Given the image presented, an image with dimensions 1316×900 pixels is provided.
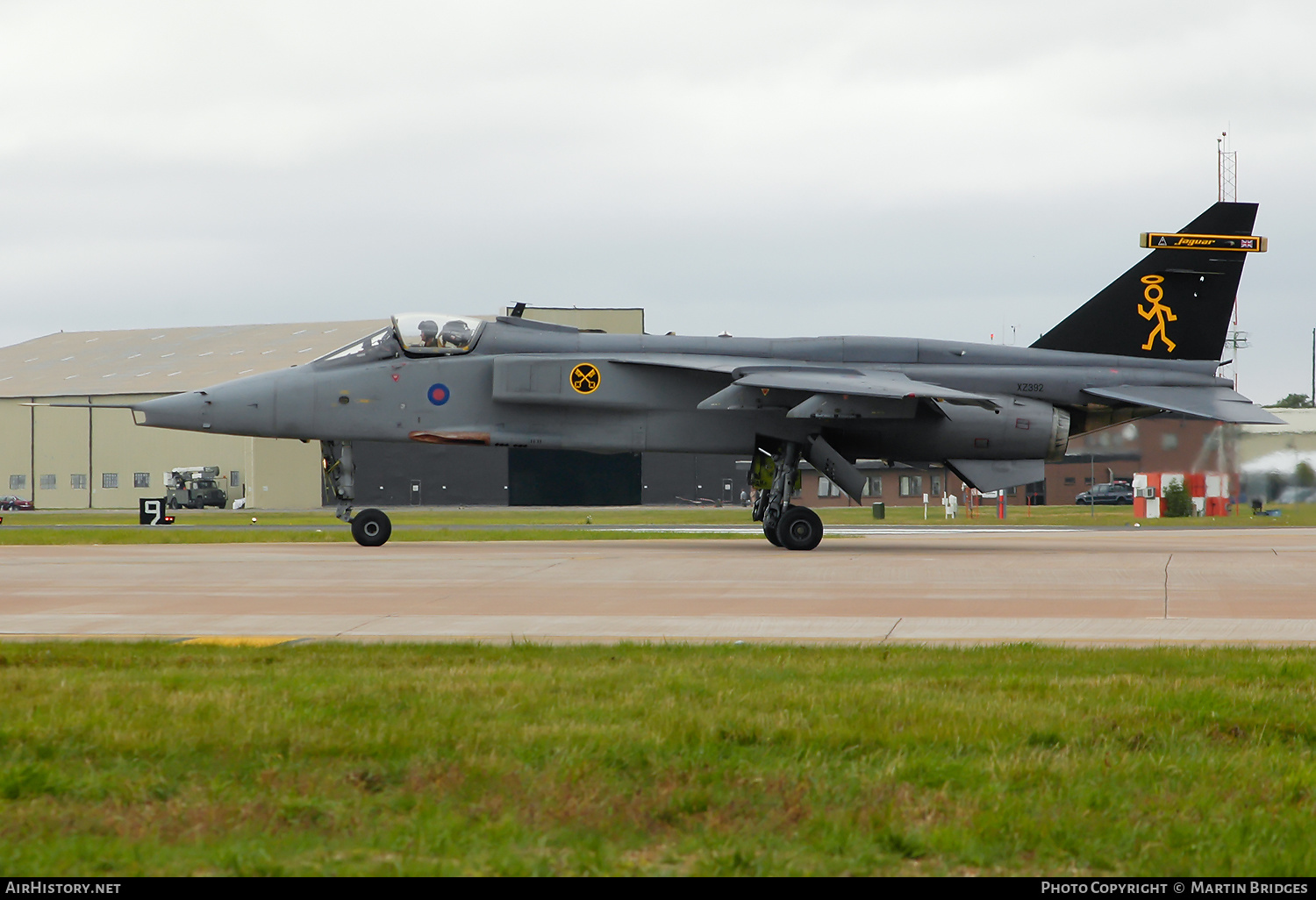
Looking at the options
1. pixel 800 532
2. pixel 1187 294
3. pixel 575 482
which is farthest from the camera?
pixel 575 482

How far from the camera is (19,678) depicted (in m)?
6.89

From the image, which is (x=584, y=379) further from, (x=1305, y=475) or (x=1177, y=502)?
(x=1177, y=502)

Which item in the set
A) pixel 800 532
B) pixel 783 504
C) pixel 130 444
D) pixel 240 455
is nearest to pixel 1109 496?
pixel 783 504

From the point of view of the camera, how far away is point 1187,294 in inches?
842

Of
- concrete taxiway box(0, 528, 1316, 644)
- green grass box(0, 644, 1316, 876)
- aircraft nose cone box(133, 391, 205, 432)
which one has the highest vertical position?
aircraft nose cone box(133, 391, 205, 432)

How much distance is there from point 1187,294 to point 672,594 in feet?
44.1

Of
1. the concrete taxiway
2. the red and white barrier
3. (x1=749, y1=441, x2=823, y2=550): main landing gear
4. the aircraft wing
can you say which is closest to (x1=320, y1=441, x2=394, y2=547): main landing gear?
the concrete taxiway

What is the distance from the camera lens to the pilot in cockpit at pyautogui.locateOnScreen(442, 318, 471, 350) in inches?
813

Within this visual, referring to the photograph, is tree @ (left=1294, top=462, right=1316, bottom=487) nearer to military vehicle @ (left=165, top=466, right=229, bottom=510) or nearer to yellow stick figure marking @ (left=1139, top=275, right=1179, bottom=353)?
yellow stick figure marking @ (left=1139, top=275, right=1179, bottom=353)

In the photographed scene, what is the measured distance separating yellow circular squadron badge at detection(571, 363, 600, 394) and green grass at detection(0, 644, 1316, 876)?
12.9 meters

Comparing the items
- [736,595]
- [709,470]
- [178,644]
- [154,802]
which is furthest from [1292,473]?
[709,470]

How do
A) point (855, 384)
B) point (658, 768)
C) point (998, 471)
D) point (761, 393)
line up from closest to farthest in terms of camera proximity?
point (658, 768) < point (855, 384) < point (761, 393) < point (998, 471)

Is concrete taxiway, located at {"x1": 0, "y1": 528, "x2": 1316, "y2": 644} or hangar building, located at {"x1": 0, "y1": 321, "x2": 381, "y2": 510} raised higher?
hangar building, located at {"x1": 0, "y1": 321, "x2": 381, "y2": 510}

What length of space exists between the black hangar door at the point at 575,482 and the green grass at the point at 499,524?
850mm
